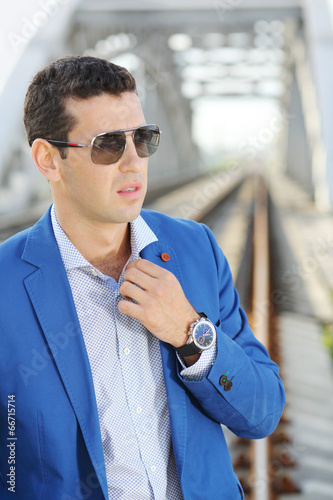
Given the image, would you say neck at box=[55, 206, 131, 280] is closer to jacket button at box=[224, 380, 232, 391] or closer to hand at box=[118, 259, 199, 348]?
hand at box=[118, 259, 199, 348]

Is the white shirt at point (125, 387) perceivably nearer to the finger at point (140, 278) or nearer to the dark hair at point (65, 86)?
the finger at point (140, 278)

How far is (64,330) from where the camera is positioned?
149 cm

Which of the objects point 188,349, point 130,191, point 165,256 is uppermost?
point 130,191

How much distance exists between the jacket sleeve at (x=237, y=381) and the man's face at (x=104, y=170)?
319mm

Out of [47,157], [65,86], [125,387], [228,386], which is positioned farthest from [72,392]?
[65,86]

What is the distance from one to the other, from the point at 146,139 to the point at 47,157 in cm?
27

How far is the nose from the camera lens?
160 centimetres

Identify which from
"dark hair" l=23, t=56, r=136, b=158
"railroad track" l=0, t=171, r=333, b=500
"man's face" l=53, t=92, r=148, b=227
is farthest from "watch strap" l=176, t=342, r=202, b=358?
"railroad track" l=0, t=171, r=333, b=500

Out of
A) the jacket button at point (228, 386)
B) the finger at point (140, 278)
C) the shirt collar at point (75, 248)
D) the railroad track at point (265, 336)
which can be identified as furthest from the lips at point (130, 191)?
the railroad track at point (265, 336)

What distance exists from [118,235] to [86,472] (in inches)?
24.7

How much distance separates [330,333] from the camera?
593 centimetres

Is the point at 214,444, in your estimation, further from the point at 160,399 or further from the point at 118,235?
the point at 118,235

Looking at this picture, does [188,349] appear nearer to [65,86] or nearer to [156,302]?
[156,302]

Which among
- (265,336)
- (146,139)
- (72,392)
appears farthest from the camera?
(265,336)
